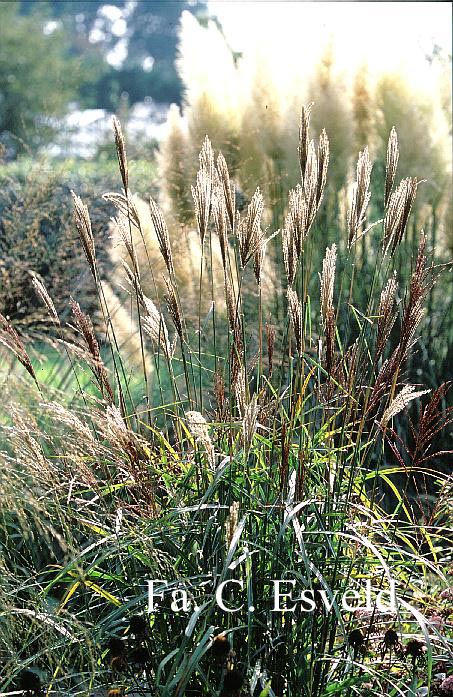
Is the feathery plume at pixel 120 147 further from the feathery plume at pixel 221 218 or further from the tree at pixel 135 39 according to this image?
the tree at pixel 135 39

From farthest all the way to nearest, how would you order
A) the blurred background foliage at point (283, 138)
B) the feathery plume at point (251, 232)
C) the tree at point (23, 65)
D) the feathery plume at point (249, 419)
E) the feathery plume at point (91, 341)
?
1. the tree at point (23, 65)
2. the blurred background foliage at point (283, 138)
3. the feathery plume at point (91, 341)
4. the feathery plume at point (251, 232)
5. the feathery plume at point (249, 419)

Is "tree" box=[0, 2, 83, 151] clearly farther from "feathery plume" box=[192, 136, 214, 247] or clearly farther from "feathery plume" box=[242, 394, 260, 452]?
"feathery plume" box=[242, 394, 260, 452]

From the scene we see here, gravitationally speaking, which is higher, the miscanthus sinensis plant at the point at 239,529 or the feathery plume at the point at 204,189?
the feathery plume at the point at 204,189

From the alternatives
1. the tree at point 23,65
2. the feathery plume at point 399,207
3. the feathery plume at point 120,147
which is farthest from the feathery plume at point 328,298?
the tree at point 23,65

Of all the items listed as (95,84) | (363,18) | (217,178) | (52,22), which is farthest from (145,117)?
(217,178)

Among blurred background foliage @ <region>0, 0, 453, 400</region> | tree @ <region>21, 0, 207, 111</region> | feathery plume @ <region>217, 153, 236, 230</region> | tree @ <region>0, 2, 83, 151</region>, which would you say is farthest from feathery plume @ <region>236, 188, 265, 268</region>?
tree @ <region>21, 0, 207, 111</region>

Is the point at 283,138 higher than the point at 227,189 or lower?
higher

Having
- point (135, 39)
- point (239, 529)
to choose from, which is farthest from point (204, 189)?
point (135, 39)

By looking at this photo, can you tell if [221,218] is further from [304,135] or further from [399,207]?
[399,207]

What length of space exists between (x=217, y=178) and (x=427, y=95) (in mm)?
2706

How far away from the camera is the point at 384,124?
4.43 metres

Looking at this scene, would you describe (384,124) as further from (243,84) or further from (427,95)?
(243,84)

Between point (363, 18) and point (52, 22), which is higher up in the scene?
A: point (52, 22)

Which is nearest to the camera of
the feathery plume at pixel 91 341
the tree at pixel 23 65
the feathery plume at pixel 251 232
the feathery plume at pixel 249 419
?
the feathery plume at pixel 249 419
